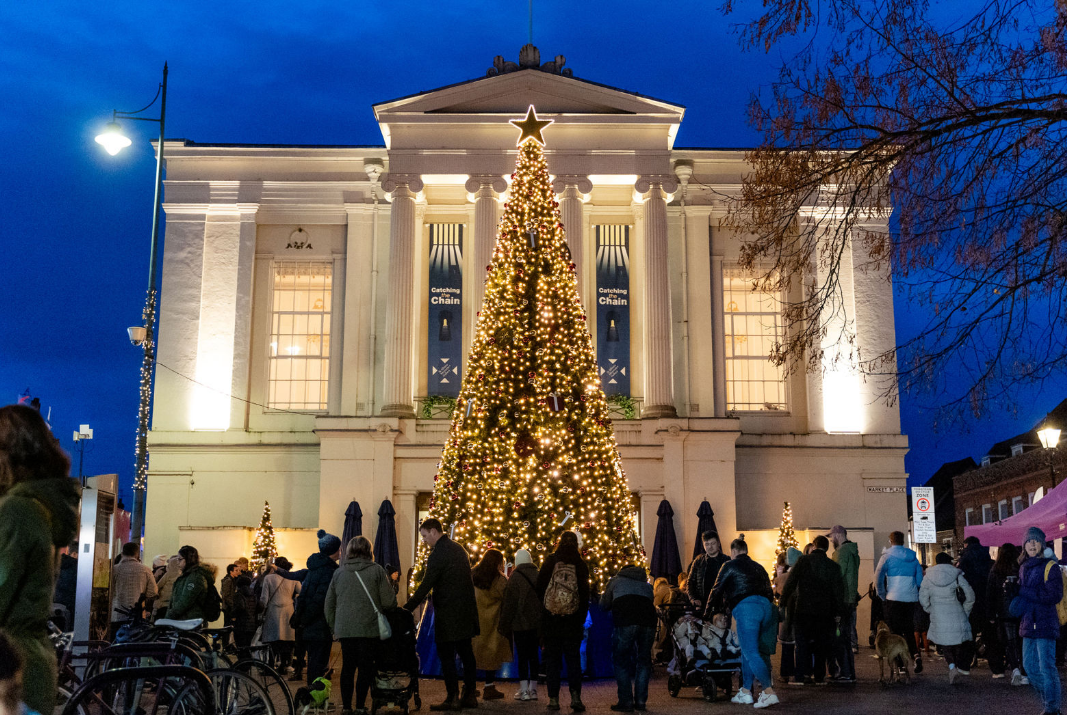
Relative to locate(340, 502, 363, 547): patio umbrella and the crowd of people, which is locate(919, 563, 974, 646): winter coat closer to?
the crowd of people

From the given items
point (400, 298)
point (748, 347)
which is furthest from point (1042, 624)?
point (400, 298)

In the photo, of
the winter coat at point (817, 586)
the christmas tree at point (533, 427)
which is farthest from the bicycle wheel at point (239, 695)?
the winter coat at point (817, 586)

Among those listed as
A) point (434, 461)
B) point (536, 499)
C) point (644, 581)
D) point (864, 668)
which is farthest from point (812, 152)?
point (434, 461)

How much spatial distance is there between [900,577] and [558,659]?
20.1 feet

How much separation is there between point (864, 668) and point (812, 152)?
11719mm

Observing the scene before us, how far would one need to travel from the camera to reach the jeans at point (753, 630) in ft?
38.8

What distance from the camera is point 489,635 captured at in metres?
13.2

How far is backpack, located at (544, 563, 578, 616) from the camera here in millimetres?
11469

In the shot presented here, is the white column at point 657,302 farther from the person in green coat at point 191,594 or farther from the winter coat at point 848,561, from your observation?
the person in green coat at point 191,594

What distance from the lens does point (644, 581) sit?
1184cm

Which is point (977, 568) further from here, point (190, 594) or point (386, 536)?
point (386, 536)

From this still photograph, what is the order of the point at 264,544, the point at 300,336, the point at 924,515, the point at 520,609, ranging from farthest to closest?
the point at 300,336 → the point at 264,544 → the point at 924,515 → the point at 520,609

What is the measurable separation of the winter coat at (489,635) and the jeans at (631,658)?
1.98 metres

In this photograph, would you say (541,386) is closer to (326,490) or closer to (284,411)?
(326,490)
